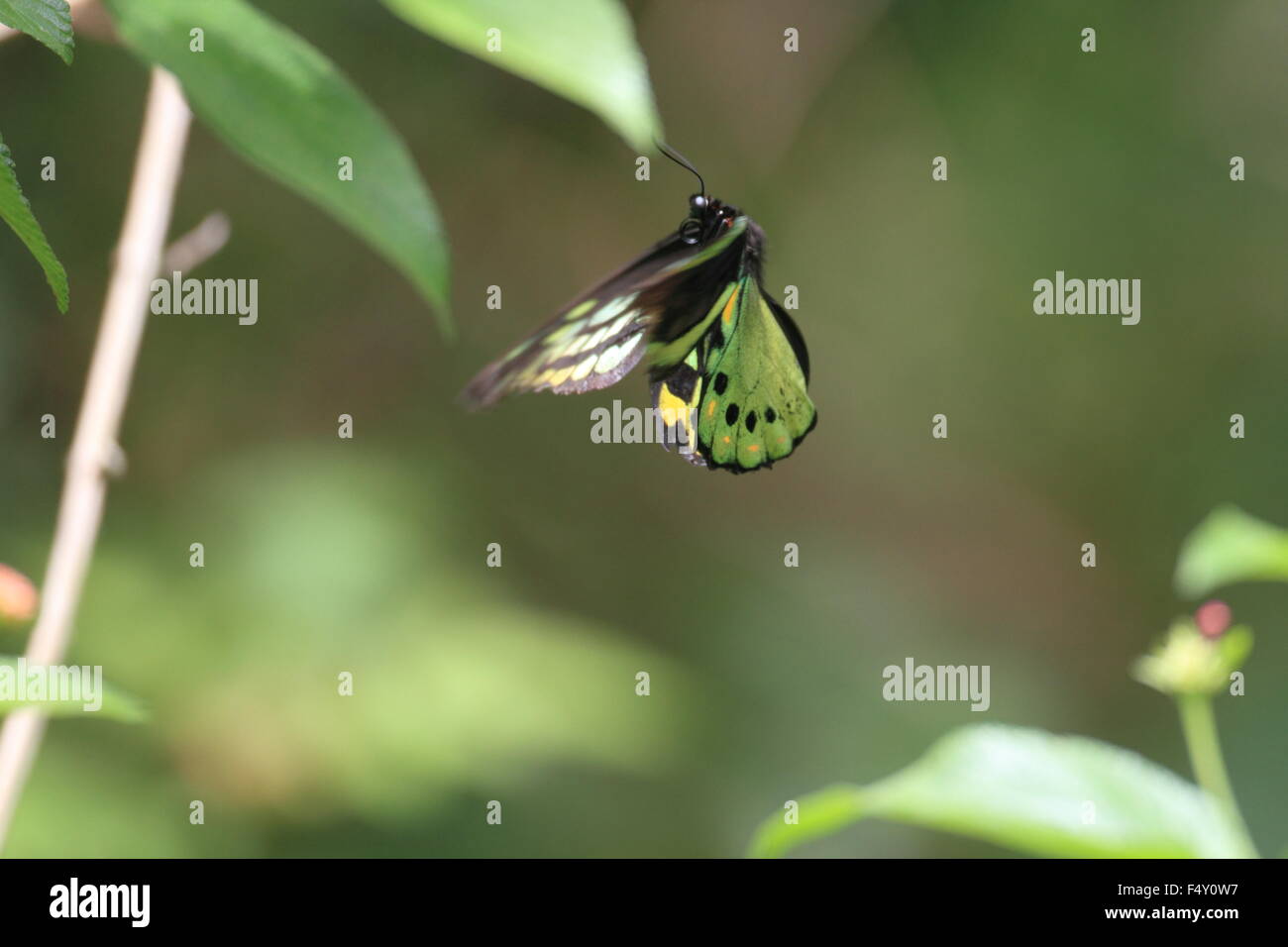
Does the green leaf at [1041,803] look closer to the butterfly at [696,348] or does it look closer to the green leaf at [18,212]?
the butterfly at [696,348]

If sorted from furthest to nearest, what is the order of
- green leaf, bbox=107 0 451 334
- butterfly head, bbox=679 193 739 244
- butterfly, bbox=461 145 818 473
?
butterfly head, bbox=679 193 739 244 → butterfly, bbox=461 145 818 473 → green leaf, bbox=107 0 451 334

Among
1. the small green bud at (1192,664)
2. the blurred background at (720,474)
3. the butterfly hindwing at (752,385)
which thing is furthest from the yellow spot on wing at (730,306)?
the blurred background at (720,474)

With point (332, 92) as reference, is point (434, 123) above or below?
above

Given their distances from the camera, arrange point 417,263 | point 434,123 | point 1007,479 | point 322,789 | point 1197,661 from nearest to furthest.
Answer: point 417,263 → point 1197,661 → point 322,789 → point 434,123 → point 1007,479

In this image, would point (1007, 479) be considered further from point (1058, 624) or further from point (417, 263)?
point (417, 263)

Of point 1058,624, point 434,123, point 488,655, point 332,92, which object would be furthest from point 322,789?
point 1058,624

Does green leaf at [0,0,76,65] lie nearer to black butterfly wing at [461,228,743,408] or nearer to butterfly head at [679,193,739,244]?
black butterfly wing at [461,228,743,408]

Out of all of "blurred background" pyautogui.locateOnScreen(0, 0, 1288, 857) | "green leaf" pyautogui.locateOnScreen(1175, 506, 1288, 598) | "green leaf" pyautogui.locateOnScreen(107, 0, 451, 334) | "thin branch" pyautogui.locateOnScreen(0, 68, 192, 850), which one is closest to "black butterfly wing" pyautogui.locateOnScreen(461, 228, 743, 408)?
"green leaf" pyautogui.locateOnScreen(107, 0, 451, 334)
